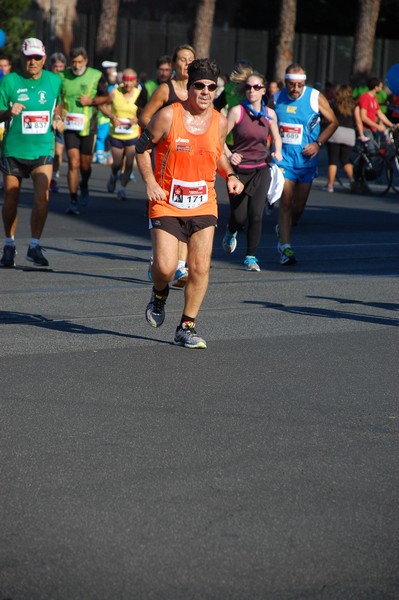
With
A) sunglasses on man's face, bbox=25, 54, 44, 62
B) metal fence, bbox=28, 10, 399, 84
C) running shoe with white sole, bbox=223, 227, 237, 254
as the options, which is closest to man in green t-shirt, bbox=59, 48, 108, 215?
running shoe with white sole, bbox=223, 227, 237, 254

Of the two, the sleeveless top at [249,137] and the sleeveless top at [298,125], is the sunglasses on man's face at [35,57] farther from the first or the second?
the sleeveless top at [298,125]

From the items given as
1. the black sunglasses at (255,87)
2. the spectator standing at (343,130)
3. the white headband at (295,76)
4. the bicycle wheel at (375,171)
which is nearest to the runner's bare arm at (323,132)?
the white headband at (295,76)

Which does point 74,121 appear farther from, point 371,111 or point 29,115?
point 371,111

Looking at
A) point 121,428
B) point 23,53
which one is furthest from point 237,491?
point 23,53

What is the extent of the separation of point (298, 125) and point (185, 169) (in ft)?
14.9

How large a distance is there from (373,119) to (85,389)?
1592 cm

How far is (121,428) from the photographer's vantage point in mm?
6023

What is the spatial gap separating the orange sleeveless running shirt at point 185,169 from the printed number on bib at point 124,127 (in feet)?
37.8

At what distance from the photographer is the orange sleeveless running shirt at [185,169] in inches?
323

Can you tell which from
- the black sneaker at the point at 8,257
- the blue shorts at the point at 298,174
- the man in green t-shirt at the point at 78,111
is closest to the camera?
the black sneaker at the point at 8,257

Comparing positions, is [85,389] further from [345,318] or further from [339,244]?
[339,244]

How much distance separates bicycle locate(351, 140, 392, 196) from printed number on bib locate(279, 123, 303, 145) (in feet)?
33.1

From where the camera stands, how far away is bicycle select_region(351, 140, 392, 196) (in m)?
22.6

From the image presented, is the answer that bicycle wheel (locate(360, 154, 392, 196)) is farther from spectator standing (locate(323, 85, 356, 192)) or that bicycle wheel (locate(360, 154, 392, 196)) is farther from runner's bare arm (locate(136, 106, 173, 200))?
runner's bare arm (locate(136, 106, 173, 200))
